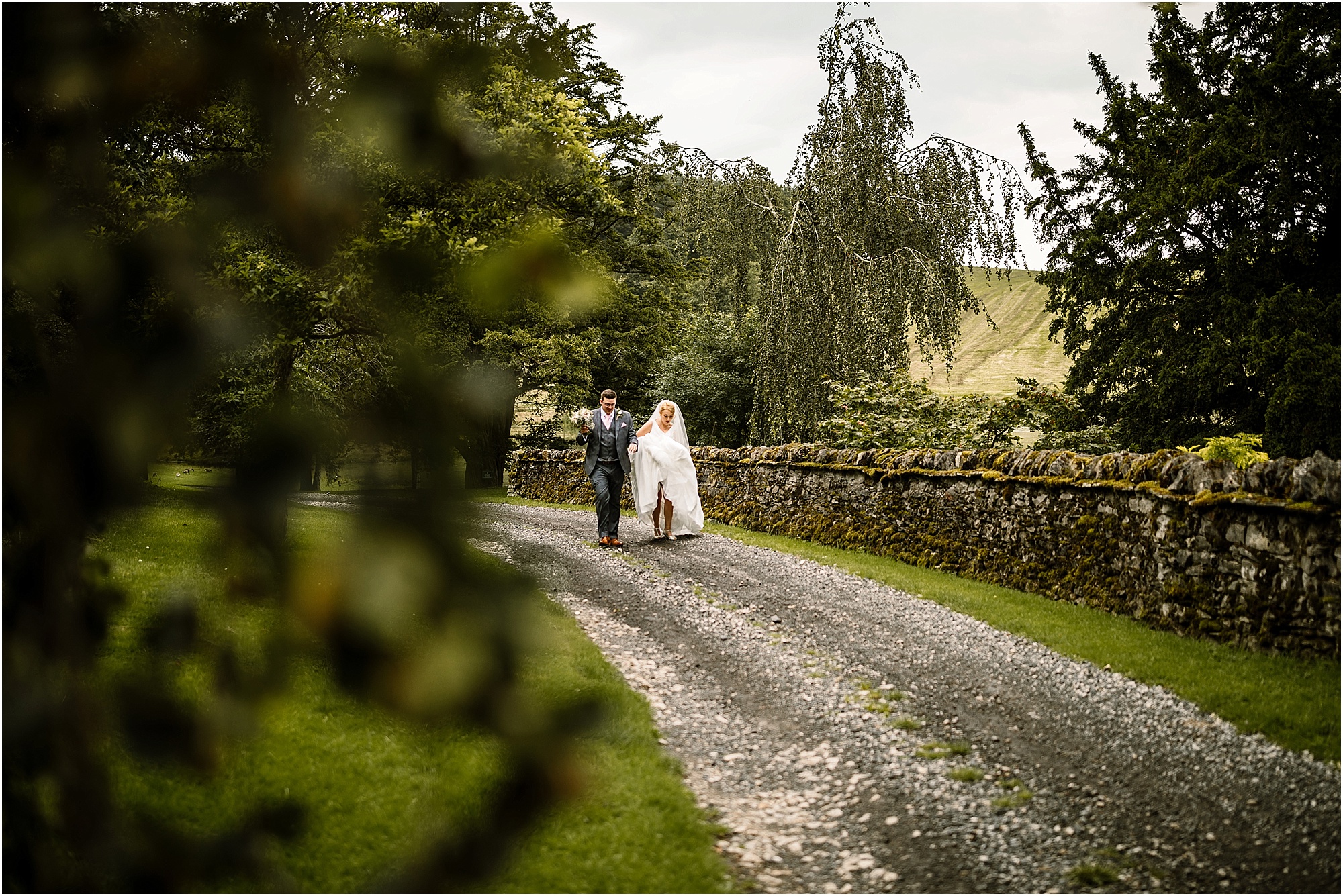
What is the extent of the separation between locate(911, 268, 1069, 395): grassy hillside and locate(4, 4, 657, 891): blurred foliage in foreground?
45997mm

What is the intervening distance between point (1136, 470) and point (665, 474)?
589cm

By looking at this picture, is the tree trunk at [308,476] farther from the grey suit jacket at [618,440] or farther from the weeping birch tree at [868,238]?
the weeping birch tree at [868,238]

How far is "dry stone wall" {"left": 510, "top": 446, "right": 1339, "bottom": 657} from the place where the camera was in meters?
5.78

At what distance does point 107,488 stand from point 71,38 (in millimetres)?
575

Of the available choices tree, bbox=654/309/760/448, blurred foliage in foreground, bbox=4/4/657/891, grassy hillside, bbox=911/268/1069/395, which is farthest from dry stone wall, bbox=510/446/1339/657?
grassy hillside, bbox=911/268/1069/395

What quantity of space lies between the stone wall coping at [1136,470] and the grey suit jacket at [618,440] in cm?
310

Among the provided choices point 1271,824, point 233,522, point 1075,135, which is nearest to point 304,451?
point 233,522

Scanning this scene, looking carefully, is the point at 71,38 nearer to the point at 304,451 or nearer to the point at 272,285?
the point at 272,285

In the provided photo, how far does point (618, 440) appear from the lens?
11031 millimetres

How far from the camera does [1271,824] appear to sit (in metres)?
3.80

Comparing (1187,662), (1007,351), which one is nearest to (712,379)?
(1187,662)

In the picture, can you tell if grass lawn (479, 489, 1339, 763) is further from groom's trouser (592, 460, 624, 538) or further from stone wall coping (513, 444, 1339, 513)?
groom's trouser (592, 460, 624, 538)

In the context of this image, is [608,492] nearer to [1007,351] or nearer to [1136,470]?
[1136,470]

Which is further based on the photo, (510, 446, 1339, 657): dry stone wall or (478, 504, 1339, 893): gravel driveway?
(510, 446, 1339, 657): dry stone wall
